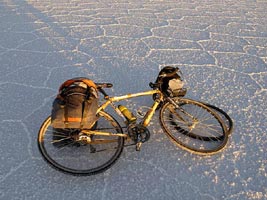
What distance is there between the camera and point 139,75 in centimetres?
383

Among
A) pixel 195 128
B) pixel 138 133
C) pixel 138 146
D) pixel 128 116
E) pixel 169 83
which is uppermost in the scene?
pixel 169 83

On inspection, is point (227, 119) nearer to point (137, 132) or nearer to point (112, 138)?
point (137, 132)

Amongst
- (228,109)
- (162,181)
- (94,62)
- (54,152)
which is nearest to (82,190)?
(54,152)

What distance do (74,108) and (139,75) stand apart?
1.83 meters

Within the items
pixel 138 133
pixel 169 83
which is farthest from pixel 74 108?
pixel 169 83

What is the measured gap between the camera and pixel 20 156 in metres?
2.47

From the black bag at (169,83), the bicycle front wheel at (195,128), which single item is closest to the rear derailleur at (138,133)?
the bicycle front wheel at (195,128)

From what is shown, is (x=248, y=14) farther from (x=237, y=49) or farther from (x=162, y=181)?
(x=162, y=181)

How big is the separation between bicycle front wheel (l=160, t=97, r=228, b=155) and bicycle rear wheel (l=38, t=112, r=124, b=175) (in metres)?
0.51

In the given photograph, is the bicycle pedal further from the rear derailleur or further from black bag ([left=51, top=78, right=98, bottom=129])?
black bag ([left=51, top=78, right=98, bottom=129])

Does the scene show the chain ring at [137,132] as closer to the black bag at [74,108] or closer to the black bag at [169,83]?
the black bag at [74,108]

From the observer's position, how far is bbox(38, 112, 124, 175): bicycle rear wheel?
2.33m

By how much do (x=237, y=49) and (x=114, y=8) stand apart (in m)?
3.07

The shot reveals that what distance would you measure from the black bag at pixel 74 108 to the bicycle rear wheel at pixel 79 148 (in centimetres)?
17
